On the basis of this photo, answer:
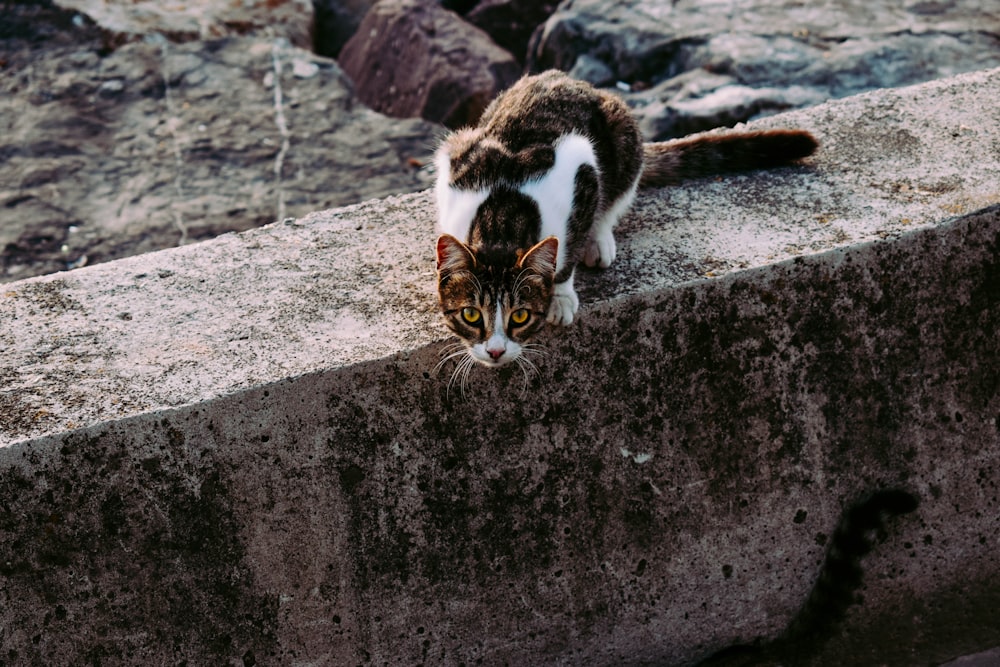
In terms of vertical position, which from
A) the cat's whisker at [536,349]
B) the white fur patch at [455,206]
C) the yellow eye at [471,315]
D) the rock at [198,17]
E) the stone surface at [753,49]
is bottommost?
the rock at [198,17]

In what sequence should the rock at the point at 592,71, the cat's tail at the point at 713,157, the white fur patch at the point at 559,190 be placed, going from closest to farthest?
the white fur patch at the point at 559,190 → the cat's tail at the point at 713,157 → the rock at the point at 592,71

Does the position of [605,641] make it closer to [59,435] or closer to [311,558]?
[311,558]

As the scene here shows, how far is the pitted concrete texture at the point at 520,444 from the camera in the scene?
207cm

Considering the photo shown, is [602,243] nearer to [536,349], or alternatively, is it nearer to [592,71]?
[536,349]

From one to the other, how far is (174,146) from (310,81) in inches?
31.8

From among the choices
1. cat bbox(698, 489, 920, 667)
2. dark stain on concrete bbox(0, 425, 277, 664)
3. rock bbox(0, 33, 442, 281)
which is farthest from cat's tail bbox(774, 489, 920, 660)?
rock bbox(0, 33, 442, 281)

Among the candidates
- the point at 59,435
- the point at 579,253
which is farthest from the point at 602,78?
the point at 59,435

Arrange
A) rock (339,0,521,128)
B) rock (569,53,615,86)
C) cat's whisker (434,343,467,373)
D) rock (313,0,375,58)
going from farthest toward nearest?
1. rock (313,0,375,58)
2. rock (339,0,521,128)
3. rock (569,53,615,86)
4. cat's whisker (434,343,467,373)

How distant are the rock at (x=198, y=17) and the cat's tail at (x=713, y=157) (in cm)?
307

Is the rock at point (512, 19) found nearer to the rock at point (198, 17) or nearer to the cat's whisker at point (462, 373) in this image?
the rock at point (198, 17)

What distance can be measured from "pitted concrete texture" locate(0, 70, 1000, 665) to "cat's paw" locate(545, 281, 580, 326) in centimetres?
5

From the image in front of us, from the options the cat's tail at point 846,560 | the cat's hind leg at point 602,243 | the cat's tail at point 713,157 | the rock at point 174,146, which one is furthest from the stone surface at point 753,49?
the cat's tail at point 846,560

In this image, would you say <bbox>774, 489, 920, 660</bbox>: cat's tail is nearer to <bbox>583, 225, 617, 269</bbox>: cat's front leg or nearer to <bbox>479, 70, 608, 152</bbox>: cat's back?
<bbox>583, 225, 617, 269</bbox>: cat's front leg

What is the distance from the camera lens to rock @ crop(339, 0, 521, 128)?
456 centimetres
